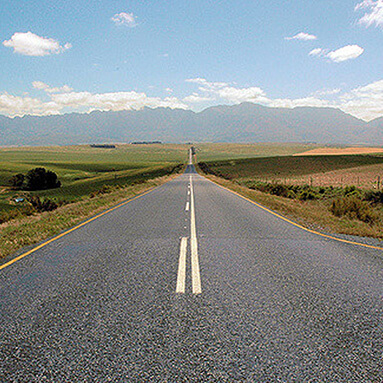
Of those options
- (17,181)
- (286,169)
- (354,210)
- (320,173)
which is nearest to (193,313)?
(354,210)

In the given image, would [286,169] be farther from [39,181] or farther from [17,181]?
[17,181]

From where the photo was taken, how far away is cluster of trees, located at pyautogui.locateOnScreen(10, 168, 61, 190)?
5341 centimetres

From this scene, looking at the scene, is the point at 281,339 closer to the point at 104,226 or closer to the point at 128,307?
the point at 128,307

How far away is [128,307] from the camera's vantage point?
4086 mm

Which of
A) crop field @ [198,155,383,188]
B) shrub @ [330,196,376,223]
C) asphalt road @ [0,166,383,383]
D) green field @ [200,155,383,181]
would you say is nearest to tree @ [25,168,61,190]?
green field @ [200,155,383,181]

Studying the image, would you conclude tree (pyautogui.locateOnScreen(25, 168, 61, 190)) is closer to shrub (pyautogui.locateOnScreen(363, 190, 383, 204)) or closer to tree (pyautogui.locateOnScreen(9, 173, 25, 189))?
tree (pyautogui.locateOnScreen(9, 173, 25, 189))

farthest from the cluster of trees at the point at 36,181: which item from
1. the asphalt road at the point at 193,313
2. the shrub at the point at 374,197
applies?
the asphalt road at the point at 193,313

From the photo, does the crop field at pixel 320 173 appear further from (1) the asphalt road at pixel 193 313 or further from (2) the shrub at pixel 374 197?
(1) the asphalt road at pixel 193 313

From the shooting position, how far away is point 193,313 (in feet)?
12.9

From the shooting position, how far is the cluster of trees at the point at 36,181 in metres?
53.4

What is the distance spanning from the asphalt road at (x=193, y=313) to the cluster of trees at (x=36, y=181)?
51.8 meters

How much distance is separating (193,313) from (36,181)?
57.1 metres

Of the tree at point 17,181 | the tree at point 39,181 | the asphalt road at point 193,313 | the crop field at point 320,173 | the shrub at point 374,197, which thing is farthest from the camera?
the tree at point 17,181

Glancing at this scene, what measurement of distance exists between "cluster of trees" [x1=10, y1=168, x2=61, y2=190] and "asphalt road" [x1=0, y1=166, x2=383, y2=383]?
51.8 meters
